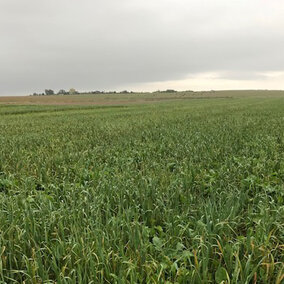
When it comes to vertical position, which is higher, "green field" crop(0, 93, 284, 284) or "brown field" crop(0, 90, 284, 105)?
"brown field" crop(0, 90, 284, 105)

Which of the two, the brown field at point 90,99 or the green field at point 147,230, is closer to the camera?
the green field at point 147,230

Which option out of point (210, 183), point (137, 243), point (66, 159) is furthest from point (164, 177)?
point (66, 159)

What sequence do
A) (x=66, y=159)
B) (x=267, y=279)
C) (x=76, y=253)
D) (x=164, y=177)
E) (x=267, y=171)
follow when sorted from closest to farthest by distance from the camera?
(x=267, y=279) < (x=76, y=253) < (x=164, y=177) < (x=267, y=171) < (x=66, y=159)

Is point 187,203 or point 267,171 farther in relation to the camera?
point 267,171

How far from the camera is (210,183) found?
4.39 metres

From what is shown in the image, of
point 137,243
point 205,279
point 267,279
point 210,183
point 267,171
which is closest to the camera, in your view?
point 205,279

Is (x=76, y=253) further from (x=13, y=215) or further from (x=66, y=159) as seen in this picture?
(x=66, y=159)

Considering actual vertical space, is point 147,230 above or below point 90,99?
below

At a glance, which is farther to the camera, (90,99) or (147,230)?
(90,99)

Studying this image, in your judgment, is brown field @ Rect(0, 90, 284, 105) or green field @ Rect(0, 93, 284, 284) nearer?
green field @ Rect(0, 93, 284, 284)

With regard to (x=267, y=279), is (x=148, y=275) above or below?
above

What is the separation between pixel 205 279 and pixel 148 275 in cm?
49

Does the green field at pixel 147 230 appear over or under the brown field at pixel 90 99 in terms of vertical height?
under

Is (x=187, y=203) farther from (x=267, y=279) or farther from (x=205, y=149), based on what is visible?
(x=205, y=149)
